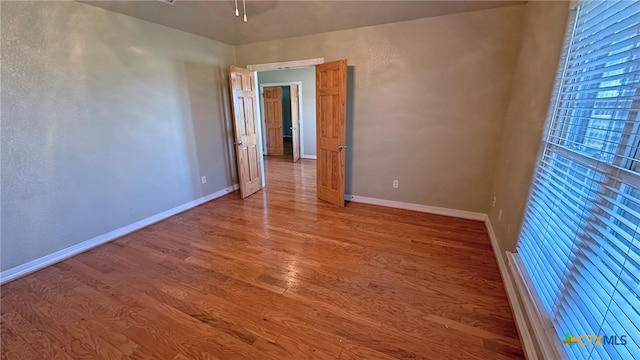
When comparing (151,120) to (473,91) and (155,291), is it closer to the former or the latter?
(155,291)

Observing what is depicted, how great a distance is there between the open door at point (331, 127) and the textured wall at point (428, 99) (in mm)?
283

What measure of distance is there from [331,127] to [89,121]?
9.12 feet

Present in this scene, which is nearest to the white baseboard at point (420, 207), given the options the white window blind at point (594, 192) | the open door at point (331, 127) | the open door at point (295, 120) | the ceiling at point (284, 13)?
the open door at point (331, 127)

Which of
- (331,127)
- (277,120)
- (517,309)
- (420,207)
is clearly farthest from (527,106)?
(277,120)

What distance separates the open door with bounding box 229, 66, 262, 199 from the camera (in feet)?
12.7

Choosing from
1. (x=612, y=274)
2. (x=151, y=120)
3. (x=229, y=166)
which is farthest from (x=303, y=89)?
(x=612, y=274)

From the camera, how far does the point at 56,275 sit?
2.30 metres

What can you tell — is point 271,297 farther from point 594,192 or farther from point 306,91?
point 306,91

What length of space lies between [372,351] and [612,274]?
1.21m

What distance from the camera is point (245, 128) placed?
13.6ft

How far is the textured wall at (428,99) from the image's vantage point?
9.52 ft

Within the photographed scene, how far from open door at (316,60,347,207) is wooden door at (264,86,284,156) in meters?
3.98

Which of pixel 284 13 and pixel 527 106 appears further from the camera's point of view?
pixel 284 13

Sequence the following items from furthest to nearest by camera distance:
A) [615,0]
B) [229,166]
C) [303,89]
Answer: [303,89], [229,166], [615,0]
